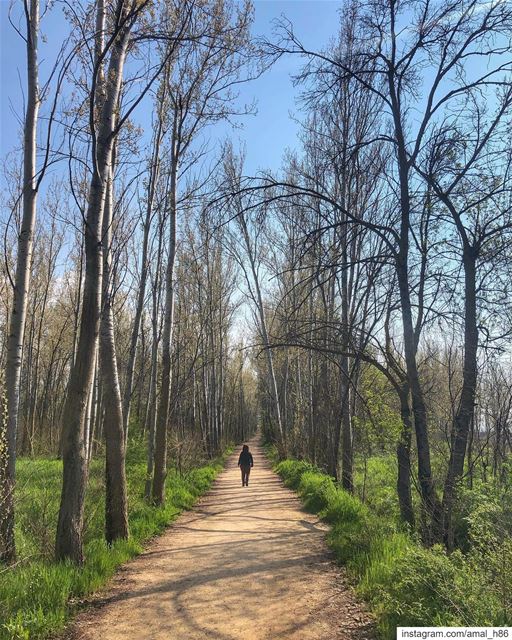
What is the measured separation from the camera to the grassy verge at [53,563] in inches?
152

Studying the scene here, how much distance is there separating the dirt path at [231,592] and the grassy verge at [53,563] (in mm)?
205

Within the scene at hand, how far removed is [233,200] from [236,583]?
483cm

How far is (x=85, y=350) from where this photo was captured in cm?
527

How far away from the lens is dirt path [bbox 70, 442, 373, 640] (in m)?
4.03

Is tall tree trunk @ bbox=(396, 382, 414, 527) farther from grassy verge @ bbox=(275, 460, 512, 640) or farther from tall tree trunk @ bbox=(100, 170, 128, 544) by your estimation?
tall tree trunk @ bbox=(100, 170, 128, 544)

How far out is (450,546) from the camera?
634cm

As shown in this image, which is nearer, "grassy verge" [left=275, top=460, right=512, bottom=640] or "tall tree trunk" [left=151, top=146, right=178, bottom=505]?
"grassy verge" [left=275, top=460, right=512, bottom=640]

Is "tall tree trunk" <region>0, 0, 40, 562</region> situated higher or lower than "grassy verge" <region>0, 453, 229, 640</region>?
higher

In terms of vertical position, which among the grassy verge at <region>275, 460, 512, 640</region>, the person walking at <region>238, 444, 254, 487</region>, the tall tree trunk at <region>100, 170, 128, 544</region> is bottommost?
the person walking at <region>238, 444, 254, 487</region>

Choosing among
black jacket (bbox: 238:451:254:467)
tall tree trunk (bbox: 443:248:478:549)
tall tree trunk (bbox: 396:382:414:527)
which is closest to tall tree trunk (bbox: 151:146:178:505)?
tall tree trunk (bbox: 396:382:414:527)

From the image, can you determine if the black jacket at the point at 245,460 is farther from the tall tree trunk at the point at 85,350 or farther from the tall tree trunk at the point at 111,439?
the tall tree trunk at the point at 85,350

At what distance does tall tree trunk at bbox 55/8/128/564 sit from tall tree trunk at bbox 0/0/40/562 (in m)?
0.62

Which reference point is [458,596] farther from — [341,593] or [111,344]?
[111,344]

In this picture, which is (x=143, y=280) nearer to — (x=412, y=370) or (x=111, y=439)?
(x=111, y=439)
